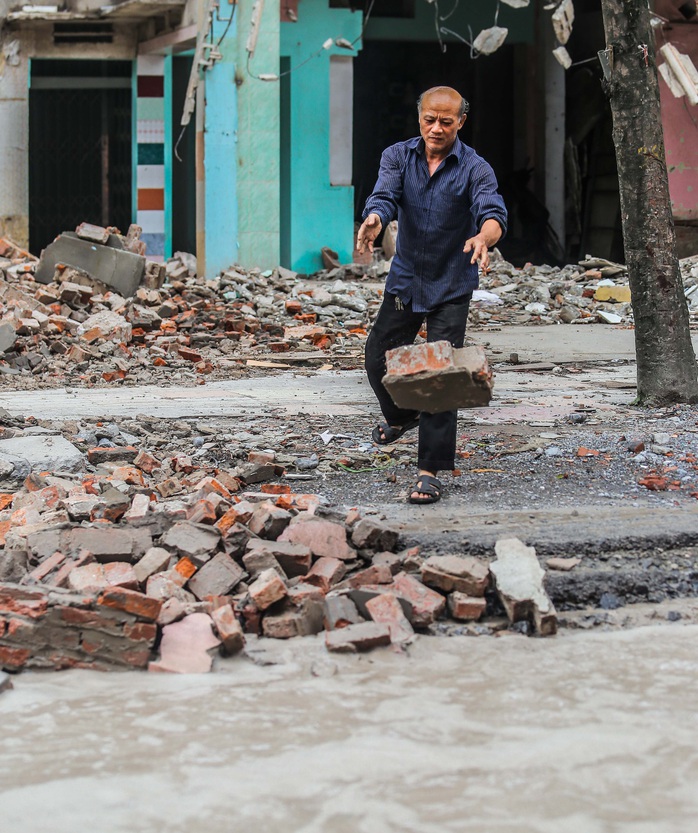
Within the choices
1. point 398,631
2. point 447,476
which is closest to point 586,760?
point 398,631

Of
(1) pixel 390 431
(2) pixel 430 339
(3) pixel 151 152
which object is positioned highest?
(3) pixel 151 152

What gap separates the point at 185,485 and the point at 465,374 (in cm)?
138

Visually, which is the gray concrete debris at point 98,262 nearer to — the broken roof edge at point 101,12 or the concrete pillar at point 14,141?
the concrete pillar at point 14,141

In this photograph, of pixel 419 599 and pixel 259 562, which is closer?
pixel 419 599

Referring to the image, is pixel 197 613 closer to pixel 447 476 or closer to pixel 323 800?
pixel 323 800

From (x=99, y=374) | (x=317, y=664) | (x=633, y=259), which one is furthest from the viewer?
(x=99, y=374)

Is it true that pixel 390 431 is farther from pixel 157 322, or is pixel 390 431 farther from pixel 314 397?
pixel 157 322

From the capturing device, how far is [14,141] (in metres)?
14.5

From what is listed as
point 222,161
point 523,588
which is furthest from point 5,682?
point 222,161

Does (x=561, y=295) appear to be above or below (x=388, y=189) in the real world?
below

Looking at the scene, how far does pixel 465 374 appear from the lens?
13.7ft

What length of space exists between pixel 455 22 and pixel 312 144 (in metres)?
3.48

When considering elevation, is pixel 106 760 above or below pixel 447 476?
below

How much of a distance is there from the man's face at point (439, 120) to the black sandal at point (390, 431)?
1.22 metres
